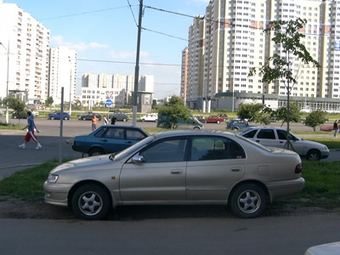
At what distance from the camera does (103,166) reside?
6.84m

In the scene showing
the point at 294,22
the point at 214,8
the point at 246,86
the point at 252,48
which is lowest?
the point at 294,22

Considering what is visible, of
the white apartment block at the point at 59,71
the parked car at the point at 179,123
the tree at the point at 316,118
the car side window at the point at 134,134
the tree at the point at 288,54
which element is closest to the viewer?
the tree at the point at 288,54

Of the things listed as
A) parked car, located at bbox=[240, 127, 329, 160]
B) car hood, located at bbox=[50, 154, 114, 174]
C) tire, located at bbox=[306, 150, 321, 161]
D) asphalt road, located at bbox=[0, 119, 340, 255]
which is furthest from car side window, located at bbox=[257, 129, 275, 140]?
car hood, located at bbox=[50, 154, 114, 174]

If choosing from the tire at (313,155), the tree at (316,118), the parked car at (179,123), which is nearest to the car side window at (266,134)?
the tire at (313,155)

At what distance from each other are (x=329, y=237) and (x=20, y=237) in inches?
176

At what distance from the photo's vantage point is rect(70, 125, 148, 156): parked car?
48.5 ft

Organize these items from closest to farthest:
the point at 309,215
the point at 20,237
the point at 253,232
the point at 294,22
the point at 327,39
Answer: the point at 20,237
the point at 253,232
the point at 309,215
the point at 294,22
the point at 327,39

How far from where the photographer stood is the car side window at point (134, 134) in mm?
15227

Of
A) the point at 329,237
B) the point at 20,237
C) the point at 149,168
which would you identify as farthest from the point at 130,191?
the point at 329,237

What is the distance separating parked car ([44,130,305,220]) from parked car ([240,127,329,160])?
34.6 feet

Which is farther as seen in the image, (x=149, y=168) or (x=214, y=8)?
(x=214, y=8)

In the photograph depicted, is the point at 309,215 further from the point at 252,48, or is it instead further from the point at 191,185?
the point at 252,48

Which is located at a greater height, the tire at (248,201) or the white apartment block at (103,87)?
the white apartment block at (103,87)

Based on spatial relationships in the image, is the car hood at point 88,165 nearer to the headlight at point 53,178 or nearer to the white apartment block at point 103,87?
the headlight at point 53,178
